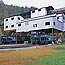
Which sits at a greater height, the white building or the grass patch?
the white building

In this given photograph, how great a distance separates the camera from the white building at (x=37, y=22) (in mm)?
40812

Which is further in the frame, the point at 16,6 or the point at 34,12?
the point at 16,6

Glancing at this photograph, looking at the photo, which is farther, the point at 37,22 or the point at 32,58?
the point at 37,22

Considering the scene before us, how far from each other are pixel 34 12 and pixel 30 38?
877cm

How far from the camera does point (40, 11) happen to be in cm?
4909

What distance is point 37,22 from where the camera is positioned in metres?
42.6

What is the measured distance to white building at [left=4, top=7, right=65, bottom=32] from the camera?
40.8 metres

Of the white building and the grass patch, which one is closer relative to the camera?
the grass patch

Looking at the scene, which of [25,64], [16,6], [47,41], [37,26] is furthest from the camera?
[16,6]

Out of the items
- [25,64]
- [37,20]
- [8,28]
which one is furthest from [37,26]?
[25,64]

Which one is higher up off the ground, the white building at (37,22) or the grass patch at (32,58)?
the white building at (37,22)

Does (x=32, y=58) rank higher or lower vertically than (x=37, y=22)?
lower

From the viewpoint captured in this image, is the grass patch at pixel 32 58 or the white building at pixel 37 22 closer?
the grass patch at pixel 32 58

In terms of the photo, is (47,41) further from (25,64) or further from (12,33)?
(25,64)
